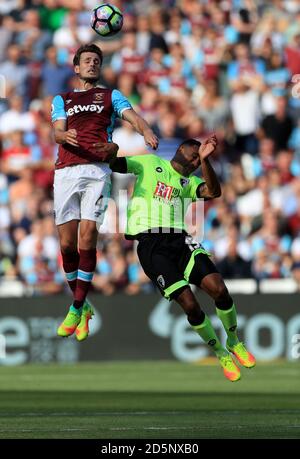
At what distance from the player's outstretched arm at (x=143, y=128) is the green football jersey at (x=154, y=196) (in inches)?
43.8

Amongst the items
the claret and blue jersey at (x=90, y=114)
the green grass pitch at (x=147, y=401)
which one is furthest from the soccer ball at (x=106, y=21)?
the green grass pitch at (x=147, y=401)

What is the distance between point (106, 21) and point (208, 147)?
74.1 inches

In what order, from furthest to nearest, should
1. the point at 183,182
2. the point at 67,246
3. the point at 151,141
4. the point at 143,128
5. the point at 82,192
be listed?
the point at 183,182 → the point at 67,246 → the point at 82,192 → the point at 143,128 → the point at 151,141

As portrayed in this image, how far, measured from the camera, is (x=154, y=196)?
15.8 metres

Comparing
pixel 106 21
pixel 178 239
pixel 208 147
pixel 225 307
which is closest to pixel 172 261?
pixel 178 239

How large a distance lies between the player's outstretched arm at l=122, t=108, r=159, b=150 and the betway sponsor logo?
334 millimetres

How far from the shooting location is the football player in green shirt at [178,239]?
15477 mm

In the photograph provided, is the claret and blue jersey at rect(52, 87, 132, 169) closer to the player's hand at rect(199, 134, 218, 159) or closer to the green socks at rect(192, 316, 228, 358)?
the player's hand at rect(199, 134, 218, 159)

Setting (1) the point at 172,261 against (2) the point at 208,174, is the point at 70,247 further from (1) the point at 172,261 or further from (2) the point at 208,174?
(2) the point at 208,174

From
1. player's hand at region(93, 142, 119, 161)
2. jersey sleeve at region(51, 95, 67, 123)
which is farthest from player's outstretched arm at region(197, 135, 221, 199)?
jersey sleeve at region(51, 95, 67, 123)

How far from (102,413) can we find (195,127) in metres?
Result: 10.3

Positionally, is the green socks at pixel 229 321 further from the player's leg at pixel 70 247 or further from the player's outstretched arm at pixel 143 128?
the player's outstretched arm at pixel 143 128

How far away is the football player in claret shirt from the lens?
14.9m

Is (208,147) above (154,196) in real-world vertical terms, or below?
above
